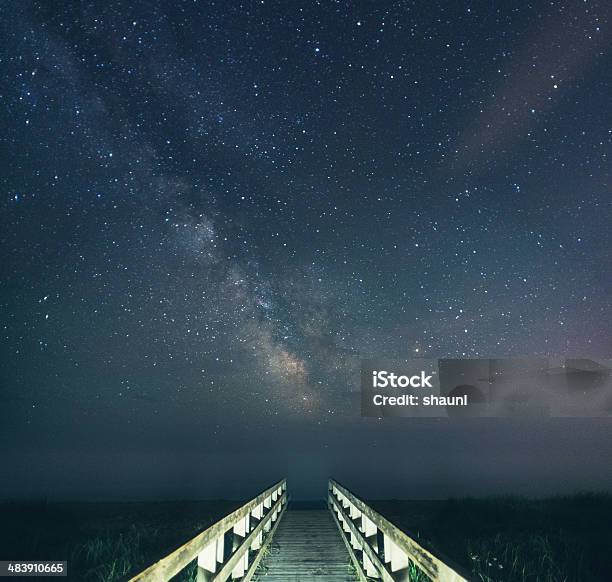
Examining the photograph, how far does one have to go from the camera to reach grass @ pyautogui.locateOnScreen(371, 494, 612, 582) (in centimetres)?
952

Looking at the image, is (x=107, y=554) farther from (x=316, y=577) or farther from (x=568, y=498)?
(x=568, y=498)

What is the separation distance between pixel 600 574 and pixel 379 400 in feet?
27.4

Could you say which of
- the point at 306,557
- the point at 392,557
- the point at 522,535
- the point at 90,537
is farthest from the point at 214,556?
the point at 90,537

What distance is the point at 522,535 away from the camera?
46.5 ft

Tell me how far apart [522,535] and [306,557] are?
9.14 metres

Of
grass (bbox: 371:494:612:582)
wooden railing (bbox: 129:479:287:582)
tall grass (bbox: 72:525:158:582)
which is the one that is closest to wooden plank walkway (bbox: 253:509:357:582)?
wooden railing (bbox: 129:479:287:582)

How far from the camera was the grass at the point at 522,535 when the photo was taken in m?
9.52

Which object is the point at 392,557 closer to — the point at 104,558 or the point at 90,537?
the point at 104,558

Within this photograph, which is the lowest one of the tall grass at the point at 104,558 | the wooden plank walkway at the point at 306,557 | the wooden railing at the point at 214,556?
the tall grass at the point at 104,558

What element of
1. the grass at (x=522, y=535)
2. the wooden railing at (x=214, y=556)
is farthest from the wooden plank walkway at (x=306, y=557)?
the grass at (x=522, y=535)

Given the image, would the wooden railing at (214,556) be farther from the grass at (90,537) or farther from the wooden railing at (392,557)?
the wooden railing at (392,557)

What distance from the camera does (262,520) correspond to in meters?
7.98

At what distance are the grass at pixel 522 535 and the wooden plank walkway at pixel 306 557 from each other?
1093 mm

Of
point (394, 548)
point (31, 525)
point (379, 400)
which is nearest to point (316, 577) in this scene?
point (394, 548)
